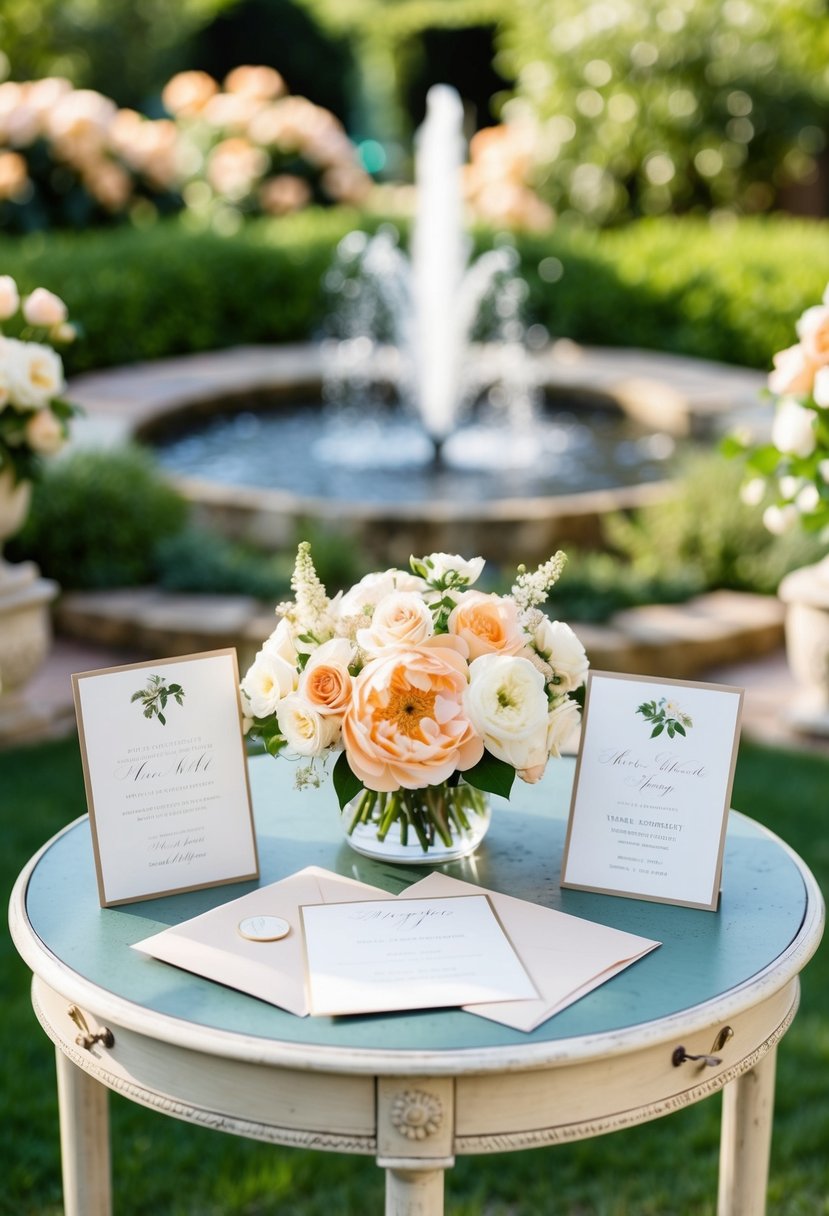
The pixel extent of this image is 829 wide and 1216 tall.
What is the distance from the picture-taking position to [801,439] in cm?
367

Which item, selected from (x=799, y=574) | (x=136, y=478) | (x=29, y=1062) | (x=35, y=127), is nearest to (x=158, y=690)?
(x=29, y=1062)

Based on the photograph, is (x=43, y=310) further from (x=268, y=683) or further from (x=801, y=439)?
(x=268, y=683)

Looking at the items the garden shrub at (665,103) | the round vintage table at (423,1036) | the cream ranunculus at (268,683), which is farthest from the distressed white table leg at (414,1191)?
the garden shrub at (665,103)

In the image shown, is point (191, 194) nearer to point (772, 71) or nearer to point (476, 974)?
point (772, 71)

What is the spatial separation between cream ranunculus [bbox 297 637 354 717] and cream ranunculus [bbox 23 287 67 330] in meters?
2.49

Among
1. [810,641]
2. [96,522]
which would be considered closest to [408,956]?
[810,641]

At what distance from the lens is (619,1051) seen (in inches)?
59.1

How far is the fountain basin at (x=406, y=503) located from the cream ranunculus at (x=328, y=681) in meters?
3.27

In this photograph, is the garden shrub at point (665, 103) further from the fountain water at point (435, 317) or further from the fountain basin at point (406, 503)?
the fountain basin at point (406, 503)

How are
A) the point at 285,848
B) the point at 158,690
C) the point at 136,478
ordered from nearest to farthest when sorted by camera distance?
the point at 158,690, the point at 285,848, the point at 136,478

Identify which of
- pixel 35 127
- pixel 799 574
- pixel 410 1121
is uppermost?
pixel 35 127

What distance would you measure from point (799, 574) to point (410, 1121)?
3.25 m

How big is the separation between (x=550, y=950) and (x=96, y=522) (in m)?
3.72

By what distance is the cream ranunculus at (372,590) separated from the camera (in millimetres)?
1823
